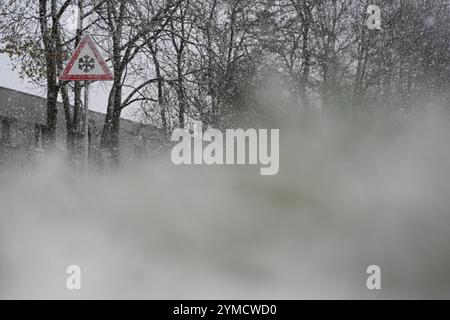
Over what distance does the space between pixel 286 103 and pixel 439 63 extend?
321cm

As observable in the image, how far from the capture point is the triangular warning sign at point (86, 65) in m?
7.27

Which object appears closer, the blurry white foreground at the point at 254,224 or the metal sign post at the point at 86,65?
the blurry white foreground at the point at 254,224

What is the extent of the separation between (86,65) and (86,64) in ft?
0.04

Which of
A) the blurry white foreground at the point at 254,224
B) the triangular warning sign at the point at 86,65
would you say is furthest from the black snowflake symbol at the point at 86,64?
the blurry white foreground at the point at 254,224

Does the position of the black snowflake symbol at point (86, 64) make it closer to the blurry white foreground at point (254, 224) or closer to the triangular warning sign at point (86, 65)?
the triangular warning sign at point (86, 65)

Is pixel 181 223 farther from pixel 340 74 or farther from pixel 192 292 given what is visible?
pixel 340 74

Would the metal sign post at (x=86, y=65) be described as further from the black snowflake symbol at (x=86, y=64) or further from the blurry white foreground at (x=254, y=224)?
the blurry white foreground at (x=254, y=224)

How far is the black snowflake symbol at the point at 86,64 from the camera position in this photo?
730 centimetres

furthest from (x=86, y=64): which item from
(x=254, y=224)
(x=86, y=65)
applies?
(x=254, y=224)

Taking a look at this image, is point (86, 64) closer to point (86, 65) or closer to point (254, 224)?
point (86, 65)

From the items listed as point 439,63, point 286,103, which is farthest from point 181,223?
point 439,63

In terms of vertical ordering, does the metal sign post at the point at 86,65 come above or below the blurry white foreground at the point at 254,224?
above

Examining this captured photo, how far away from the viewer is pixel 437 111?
1063 cm

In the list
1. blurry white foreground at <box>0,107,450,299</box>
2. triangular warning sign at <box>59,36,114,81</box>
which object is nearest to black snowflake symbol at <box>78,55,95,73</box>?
→ triangular warning sign at <box>59,36,114,81</box>
